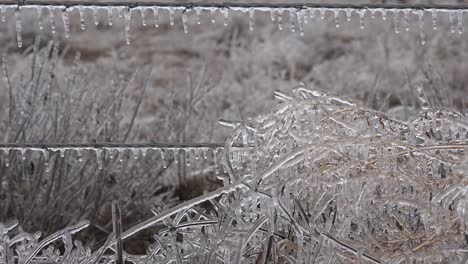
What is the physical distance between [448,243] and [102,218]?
2.36 metres

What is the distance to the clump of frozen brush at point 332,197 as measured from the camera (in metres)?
1.66

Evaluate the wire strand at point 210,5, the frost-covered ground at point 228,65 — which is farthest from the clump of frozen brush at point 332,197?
the frost-covered ground at point 228,65

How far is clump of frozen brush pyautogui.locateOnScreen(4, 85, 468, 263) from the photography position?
1656 millimetres

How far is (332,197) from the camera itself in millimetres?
1766

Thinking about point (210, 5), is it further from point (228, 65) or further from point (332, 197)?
point (228, 65)

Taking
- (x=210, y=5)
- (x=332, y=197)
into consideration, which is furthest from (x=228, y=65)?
(x=332, y=197)

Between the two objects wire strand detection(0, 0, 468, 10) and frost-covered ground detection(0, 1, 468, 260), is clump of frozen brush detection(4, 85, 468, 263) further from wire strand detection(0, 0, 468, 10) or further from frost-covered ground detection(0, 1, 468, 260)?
frost-covered ground detection(0, 1, 468, 260)

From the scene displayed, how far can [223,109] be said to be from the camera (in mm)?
5797

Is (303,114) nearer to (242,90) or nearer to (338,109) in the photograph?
(338,109)

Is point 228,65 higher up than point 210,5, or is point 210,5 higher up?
point 210,5

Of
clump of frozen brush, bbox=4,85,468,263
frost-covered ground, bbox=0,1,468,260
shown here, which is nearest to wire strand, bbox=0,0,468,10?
clump of frozen brush, bbox=4,85,468,263

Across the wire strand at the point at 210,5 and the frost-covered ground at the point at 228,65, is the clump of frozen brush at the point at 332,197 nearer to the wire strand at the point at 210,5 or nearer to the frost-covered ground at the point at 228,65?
the wire strand at the point at 210,5

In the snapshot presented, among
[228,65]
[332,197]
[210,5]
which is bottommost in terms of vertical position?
[228,65]

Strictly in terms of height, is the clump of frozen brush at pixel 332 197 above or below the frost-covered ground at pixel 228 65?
above
